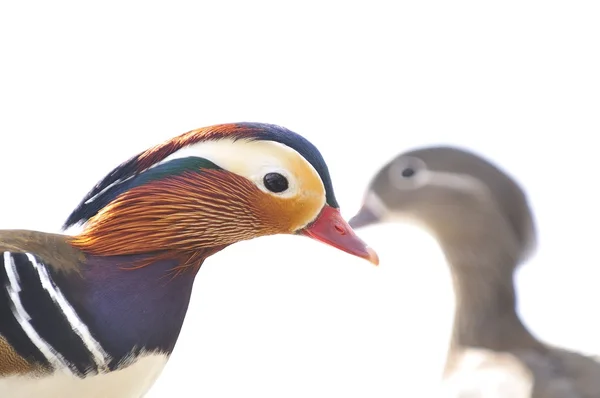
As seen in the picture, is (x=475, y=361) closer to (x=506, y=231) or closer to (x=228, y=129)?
(x=506, y=231)

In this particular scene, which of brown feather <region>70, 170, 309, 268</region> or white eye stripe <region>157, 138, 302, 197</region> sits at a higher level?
white eye stripe <region>157, 138, 302, 197</region>

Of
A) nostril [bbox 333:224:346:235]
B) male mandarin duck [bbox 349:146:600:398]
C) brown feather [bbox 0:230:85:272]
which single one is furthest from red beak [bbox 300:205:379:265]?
male mandarin duck [bbox 349:146:600:398]

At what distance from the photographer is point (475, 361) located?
0.85m

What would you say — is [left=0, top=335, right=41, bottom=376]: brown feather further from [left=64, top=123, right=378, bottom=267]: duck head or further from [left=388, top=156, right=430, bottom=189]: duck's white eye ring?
[left=388, top=156, right=430, bottom=189]: duck's white eye ring

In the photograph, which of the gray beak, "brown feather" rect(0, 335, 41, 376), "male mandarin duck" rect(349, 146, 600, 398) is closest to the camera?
"brown feather" rect(0, 335, 41, 376)

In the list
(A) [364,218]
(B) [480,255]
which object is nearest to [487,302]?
(B) [480,255]

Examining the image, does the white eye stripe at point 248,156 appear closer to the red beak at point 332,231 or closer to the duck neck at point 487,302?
the red beak at point 332,231

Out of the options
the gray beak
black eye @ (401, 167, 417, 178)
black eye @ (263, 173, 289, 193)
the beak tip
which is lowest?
the gray beak

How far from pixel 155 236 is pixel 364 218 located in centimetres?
39

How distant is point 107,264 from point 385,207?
0.44 metres

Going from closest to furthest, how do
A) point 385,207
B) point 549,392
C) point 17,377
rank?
point 17,377, point 549,392, point 385,207

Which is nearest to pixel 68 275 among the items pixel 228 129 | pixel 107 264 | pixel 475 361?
pixel 107 264

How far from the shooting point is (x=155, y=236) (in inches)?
22.3

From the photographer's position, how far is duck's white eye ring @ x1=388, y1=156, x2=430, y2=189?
3.02 feet
